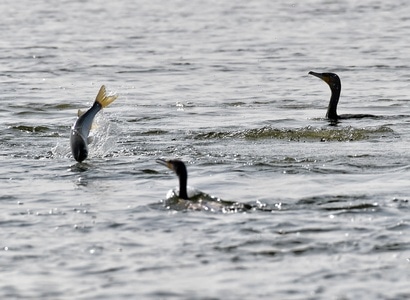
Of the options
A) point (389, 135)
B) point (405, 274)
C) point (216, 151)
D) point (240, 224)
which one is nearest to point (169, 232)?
point (240, 224)

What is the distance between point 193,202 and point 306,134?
530cm

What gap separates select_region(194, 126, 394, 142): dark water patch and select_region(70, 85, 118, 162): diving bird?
2082 millimetres

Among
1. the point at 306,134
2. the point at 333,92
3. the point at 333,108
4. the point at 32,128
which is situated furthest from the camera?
the point at 333,92

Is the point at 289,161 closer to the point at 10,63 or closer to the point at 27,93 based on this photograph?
the point at 27,93

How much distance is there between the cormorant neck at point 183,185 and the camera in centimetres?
1291

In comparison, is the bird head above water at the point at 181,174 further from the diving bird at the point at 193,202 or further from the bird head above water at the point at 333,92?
the bird head above water at the point at 333,92

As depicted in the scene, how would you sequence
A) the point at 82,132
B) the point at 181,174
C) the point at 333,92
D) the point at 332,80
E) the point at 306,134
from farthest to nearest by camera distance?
the point at 332,80 → the point at 333,92 → the point at 306,134 → the point at 82,132 → the point at 181,174

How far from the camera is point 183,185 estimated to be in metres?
12.9

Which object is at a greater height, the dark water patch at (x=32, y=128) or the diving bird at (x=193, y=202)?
the dark water patch at (x=32, y=128)

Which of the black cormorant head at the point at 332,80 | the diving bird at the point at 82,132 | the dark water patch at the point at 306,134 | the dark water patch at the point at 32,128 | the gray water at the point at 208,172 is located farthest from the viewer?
the black cormorant head at the point at 332,80

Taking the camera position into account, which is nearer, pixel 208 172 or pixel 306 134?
pixel 208 172

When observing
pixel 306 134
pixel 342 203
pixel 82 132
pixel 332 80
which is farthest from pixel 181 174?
pixel 332 80

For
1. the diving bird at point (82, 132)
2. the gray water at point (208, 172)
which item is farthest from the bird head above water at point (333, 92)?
the diving bird at point (82, 132)

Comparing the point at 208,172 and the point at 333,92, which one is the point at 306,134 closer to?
the point at 333,92
